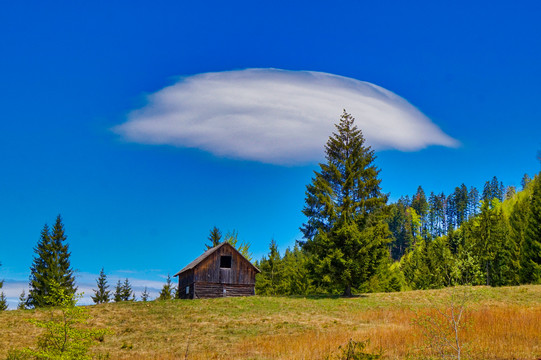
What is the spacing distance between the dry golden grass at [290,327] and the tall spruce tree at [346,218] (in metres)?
2.61

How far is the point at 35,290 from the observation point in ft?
160

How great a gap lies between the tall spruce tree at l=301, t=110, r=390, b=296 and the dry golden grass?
261 centimetres

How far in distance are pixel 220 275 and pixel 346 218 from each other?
1522cm

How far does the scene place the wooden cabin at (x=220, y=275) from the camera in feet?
147

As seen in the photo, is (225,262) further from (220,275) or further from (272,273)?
(272,273)

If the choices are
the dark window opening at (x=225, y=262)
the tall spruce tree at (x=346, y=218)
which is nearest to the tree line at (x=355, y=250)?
the tall spruce tree at (x=346, y=218)

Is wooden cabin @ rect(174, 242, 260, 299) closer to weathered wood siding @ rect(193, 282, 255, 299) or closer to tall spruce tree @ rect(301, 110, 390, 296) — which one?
weathered wood siding @ rect(193, 282, 255, 299)

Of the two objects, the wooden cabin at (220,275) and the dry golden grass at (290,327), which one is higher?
the wooden cabin at (220,275)

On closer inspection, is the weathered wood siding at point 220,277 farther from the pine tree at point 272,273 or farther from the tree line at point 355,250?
the pine tree at point 272,273

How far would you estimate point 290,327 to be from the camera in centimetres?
2336

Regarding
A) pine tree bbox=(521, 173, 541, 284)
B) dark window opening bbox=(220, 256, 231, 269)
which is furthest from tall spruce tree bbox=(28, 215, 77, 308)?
pine tree bbox=(521, 173, 541, 284)

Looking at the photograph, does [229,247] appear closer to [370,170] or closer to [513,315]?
[370,170]

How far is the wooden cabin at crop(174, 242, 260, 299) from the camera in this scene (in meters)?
44.7

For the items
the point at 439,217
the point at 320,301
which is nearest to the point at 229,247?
the point at 320,301
